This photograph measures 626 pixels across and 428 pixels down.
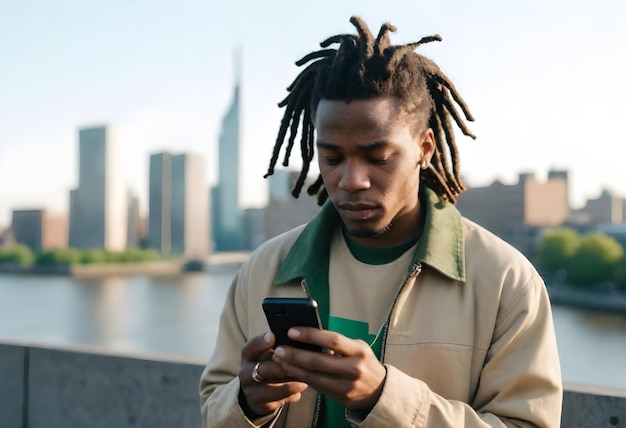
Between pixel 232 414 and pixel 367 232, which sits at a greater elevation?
pixel 367 232

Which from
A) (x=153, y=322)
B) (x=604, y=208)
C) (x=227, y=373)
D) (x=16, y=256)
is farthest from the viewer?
(x=604, y=208)

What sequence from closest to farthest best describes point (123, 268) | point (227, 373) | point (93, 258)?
point (227, 373), point (123, 268), point (93, 258)

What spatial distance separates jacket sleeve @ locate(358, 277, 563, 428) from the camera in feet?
5.90

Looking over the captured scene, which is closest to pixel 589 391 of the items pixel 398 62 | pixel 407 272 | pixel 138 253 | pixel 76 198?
pixel 407 272

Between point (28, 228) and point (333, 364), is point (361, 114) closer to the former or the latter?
point (333, 364)

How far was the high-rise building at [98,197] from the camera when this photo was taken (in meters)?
99.8

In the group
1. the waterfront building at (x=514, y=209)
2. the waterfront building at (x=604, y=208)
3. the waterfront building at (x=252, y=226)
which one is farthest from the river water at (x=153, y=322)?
the waterfront building at (x=604, y=208)

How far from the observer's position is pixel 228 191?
158000 millimetres

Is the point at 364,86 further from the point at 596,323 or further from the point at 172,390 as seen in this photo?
the point at 596,323

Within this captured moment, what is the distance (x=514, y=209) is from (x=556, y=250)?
20.2 meters

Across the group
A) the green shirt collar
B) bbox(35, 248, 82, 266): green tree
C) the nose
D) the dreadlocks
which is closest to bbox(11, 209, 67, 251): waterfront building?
bbox(35, 248, 82, 266): green tree

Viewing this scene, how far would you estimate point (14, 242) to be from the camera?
353 feet

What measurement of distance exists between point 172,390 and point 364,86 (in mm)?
2169


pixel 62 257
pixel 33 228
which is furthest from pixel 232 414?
pixel 33 228
